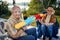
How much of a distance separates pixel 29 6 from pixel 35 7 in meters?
0.10

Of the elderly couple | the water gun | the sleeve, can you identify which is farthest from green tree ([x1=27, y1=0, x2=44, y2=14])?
the sleeve

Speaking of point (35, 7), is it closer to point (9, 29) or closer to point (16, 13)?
point (16, 13)

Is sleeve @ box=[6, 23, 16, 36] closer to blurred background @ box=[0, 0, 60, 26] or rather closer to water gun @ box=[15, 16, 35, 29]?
water gun @ box=[15, 16, 35, 29]

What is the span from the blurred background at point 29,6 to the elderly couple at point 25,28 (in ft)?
0.29

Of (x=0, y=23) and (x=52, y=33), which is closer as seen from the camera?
(x=0, y=23)

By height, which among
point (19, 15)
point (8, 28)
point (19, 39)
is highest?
point (19, 15)

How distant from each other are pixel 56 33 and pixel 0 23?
966 millimetres

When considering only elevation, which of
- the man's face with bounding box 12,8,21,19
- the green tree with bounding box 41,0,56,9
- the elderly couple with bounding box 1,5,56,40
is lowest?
the elderly couple with bounding box 1,5,56,40

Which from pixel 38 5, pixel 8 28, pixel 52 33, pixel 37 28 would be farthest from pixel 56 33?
pixel 8 28

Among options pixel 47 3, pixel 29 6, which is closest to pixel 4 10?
pixel 29 6

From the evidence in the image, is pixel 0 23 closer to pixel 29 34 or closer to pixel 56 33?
pixel 29 34

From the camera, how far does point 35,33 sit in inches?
109

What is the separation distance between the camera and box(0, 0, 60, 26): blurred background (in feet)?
9.09

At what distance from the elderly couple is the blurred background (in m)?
0.09
